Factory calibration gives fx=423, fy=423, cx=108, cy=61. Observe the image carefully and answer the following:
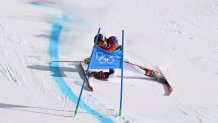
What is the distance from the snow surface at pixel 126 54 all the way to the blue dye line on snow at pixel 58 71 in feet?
0.06

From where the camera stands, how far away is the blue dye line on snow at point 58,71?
25.9 feet

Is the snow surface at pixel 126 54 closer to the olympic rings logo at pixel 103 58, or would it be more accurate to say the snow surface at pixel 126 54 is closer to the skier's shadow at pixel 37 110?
the skier's shadow at pixel 37 110

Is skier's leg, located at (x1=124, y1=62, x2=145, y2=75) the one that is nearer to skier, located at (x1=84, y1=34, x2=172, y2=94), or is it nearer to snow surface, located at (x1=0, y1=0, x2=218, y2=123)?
skier, located at (x1=84, y1=34, x2=172, y2=94)

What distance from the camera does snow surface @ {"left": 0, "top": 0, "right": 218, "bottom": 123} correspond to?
794cm

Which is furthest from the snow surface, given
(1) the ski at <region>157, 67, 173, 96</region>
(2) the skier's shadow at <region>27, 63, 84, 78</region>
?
(1) the ski at <region>157, 67, 173, 96</region>

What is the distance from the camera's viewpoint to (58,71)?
9.14m

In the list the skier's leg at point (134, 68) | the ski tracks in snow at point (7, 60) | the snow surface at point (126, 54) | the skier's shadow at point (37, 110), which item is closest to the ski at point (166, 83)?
the snow surface at point (126, 54)

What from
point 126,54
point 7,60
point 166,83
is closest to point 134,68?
point 126,54

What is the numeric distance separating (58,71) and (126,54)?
1.93 meters

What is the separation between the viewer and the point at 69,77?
8992mm

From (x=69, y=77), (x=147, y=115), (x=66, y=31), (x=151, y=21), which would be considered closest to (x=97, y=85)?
(x=69, y=77)

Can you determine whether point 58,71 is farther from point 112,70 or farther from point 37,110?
point 37,110

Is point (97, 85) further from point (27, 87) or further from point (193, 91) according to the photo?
point (193, 91)

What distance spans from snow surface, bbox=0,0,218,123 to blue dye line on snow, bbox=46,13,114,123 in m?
0.02
